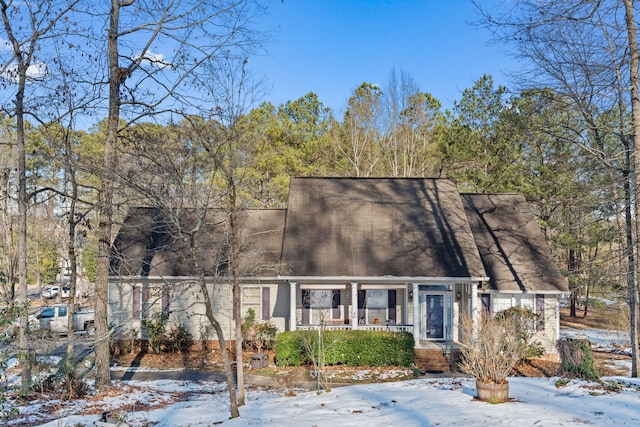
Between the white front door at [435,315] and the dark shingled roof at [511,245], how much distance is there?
1718 mm

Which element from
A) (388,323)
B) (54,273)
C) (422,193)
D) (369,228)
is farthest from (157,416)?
(54,273)

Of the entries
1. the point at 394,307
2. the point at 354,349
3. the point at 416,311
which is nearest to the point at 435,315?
the point at 416,311

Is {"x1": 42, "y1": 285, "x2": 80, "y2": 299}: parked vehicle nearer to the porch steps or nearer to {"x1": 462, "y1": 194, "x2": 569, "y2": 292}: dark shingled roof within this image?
the porch steps

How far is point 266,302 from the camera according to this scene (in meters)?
18.0

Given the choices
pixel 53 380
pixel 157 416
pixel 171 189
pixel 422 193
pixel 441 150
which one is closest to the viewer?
pixel 157 416

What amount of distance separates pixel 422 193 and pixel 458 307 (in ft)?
16.6

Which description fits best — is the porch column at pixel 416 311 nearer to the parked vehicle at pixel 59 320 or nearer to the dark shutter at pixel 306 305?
the dark shutter at pixel 306 305

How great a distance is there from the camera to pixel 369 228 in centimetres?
1836

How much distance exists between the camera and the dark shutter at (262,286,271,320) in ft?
59.0

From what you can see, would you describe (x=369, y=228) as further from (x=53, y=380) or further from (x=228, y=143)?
(x=53, y=380)

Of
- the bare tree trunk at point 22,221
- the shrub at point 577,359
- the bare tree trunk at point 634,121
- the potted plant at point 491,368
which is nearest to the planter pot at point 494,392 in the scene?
the potted plant at point 491,368

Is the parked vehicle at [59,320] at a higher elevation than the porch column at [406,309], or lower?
lower

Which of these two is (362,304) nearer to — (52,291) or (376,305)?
(376,305)

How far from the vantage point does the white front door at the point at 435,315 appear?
17247 mm
